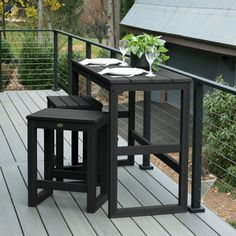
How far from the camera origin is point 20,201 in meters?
4.04

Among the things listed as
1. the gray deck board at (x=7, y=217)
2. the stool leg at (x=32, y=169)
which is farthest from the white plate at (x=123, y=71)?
the gray deck board at (x=7, y=217)

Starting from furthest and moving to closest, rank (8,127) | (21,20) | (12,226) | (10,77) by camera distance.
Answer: (21,20)
(10,77)
(8,127)
(12,226)

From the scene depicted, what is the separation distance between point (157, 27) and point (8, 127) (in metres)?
8.94

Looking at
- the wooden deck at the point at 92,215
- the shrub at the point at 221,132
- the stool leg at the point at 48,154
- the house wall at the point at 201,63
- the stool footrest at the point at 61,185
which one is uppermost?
the stool leg at the point at 48,154

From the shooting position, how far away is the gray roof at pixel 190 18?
39.5 ft

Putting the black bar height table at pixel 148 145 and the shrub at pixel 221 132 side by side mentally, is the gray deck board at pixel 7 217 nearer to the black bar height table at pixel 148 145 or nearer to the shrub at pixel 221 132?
the black bar height table at pixel 148 145

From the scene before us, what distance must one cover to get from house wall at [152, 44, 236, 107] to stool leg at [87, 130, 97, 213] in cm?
889

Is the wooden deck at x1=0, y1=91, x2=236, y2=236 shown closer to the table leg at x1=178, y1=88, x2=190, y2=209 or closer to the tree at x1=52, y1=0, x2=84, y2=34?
the table leg at x1=178, y1=88, x2=190, y2=209

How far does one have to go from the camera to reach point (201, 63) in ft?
45.9

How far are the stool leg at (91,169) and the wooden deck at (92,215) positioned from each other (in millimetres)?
76

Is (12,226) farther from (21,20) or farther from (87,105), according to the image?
(21,20)

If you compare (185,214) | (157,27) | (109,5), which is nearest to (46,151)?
(185,214)

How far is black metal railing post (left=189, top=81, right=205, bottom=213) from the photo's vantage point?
380 cm

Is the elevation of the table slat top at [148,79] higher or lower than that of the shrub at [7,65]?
higher
